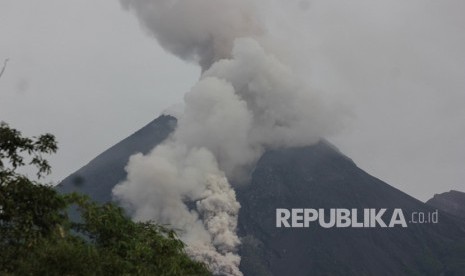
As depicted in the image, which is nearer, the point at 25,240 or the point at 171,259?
the point at 25,240

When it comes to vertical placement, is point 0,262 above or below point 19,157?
below

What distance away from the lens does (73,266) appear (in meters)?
21.4

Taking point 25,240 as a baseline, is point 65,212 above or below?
above

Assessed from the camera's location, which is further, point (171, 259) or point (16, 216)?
point (171, 259)

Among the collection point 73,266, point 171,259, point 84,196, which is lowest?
point 73,266

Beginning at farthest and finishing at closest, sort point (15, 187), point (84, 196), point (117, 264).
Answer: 1. point (84, 196)
2. point (117, 264)
3. point (15, 187)

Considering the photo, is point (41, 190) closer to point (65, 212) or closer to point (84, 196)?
point (65, 212)

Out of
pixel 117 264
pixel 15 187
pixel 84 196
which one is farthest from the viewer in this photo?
pixel 84 196

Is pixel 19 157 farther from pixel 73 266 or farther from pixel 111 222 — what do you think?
pixel 111 222

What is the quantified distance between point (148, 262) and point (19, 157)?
7.86 meters

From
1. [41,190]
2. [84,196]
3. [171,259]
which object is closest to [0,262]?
[41,190]

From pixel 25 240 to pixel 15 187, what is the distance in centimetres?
168

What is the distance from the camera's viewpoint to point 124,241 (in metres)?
28.0

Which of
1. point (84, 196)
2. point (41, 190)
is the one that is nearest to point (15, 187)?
point (41, 190)
